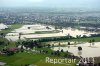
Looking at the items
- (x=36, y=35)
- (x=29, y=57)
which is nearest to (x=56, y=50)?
(x=29, y=57)

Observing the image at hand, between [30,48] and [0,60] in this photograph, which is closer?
[0,60]

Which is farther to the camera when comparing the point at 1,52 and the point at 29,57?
the point at 1,52

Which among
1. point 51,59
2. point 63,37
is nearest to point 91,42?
point 63,37

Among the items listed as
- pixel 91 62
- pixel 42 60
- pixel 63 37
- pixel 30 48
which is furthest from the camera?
pixel 63 37

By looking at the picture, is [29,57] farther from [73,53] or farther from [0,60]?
[73,53]

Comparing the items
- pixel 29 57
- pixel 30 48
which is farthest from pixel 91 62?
pixel 30 48

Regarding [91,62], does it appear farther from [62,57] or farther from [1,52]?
[1,52]

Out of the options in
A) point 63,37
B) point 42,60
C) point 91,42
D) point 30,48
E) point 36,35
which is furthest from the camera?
point 36,35

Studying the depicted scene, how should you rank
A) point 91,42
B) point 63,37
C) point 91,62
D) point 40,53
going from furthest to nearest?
point 63,37 < point 91,42 < point 40,53 < point 91,62

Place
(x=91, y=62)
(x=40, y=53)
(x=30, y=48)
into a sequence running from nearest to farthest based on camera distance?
(x=91, y=62), (x=40, y=53), (x=30, y=48)
